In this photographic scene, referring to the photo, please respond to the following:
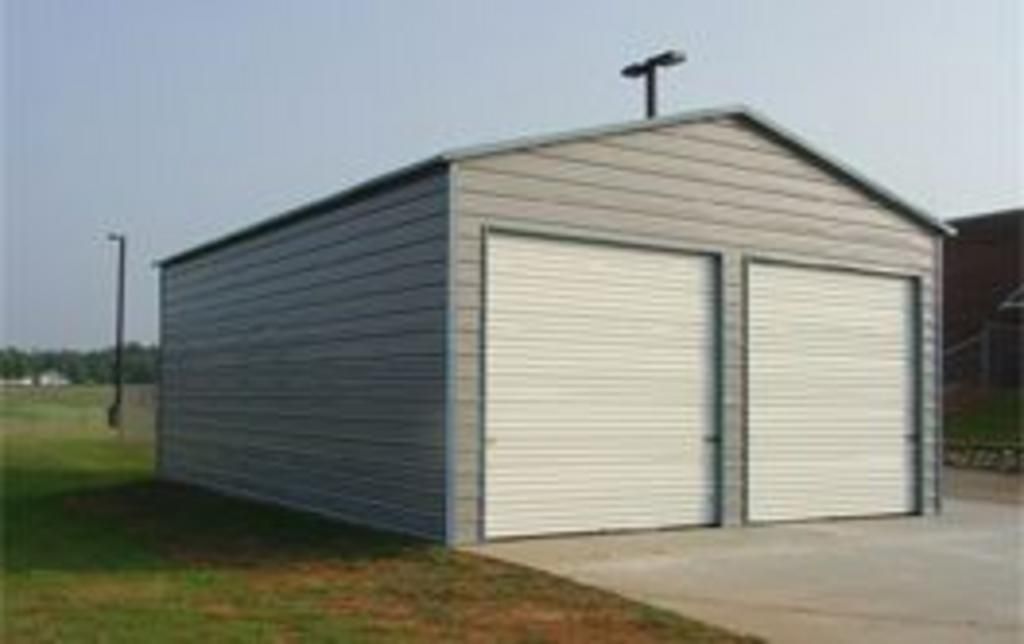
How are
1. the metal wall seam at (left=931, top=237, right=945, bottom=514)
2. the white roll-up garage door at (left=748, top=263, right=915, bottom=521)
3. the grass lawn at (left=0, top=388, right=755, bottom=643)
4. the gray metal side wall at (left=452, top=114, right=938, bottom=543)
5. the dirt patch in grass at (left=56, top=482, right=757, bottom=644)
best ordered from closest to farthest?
1. the grass lawn at (left=0, top=388, right=755, bottom=643)
2. the dirt patch in grass at (left=56, top=482, right=757, bottom=644)
3. the gray metal side wall at (left=452, top=114, right=938, bottom=543)
4. the white roll-up garage door at (left=748, top=263, right=915, bottom=521)
5. the metal wall seam at (left=931, top=237, right=945, bottom=514)

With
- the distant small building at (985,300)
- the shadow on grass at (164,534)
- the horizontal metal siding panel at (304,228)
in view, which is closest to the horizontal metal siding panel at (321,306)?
the horizontal metal siding panel at (304,228)

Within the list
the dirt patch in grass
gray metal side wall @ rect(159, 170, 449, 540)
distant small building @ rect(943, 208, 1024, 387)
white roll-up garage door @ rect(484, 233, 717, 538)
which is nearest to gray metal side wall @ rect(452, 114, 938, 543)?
white roll-up garage door @ rect(484, 233, 717, 538)

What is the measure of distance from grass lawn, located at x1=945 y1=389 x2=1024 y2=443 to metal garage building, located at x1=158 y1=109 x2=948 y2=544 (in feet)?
58.9

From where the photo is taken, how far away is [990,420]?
4031 cm

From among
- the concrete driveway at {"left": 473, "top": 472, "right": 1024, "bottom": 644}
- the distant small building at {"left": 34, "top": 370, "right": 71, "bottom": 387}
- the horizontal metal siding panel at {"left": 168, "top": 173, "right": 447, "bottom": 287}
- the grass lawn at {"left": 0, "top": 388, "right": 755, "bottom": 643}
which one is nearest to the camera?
the grass lawn at {"left": 0, "top": 388, "right": 755, "bottom": 643}

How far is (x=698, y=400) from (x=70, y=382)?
10643cm

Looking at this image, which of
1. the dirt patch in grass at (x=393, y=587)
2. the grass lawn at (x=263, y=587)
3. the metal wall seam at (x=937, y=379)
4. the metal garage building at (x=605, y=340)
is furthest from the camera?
the metal wall seam at (x=937, y=379)

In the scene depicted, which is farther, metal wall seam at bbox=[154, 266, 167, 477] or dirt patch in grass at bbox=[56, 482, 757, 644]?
metal wall seam at bbox=[154, 266, 167, 477]

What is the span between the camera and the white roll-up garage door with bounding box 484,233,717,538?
53.2 ft

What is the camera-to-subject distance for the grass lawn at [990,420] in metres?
37.6

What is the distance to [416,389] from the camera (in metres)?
16.3

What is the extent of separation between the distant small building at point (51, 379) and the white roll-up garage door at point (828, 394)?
9400cm

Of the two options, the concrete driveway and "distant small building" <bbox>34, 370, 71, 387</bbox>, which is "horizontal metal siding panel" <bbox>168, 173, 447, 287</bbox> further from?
"distant small building" <bbox>34, 370, 71, 387</bbox>

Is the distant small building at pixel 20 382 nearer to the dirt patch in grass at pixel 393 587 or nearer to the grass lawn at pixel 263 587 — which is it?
the grass lawn at pixel 263 587
